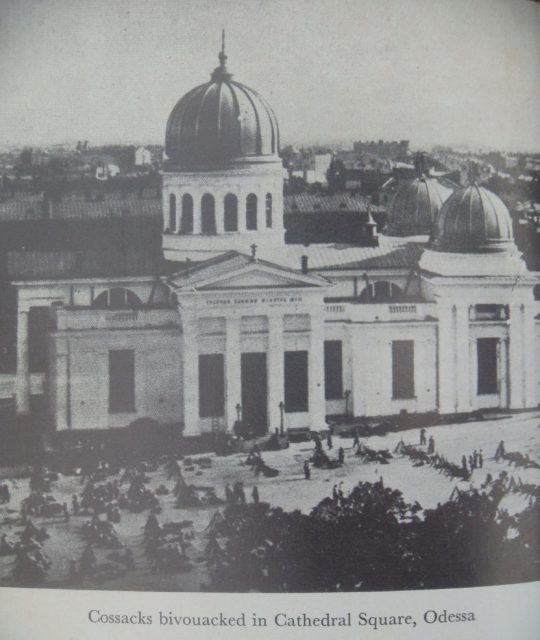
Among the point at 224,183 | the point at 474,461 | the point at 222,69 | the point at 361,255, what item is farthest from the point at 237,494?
the point at 222,69

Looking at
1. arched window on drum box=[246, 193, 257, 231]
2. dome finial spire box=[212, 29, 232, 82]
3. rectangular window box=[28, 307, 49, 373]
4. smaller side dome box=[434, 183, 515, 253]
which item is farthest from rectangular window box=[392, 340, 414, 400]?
rectangular window box=[28, 307, 49, 373]

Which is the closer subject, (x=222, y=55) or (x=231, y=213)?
(x=222, y=55)

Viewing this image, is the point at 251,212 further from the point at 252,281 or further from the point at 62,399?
the point at 62,399

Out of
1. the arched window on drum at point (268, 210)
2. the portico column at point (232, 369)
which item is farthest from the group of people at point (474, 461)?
the arched window on drum at point (268, 210)

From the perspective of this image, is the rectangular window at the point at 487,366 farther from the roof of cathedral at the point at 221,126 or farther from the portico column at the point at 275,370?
the roof of cathedral at the point at 221,126

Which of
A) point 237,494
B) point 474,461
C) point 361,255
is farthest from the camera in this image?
point 361,255
